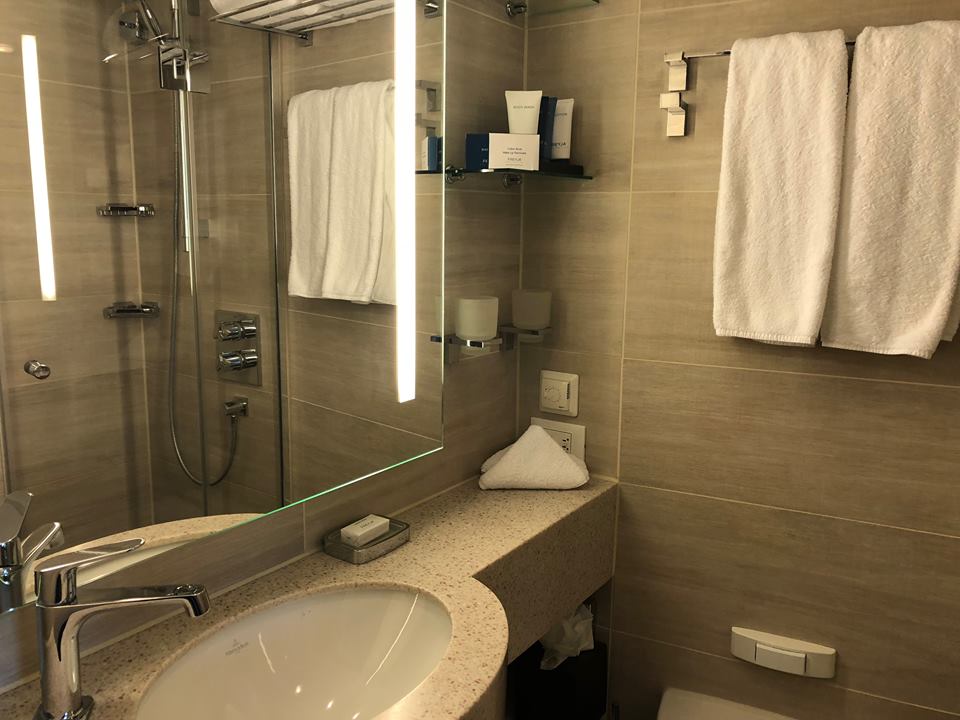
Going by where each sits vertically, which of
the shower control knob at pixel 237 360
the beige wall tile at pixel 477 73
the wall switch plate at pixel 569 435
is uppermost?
the beige wall tile at pixel 477 73

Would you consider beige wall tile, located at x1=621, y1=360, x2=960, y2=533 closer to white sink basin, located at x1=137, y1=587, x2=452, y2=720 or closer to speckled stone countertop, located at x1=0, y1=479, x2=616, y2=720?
speckled stone countertop, located at x1=0, y1=479, x2=616, y2=720

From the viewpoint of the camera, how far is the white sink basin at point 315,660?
110 cm

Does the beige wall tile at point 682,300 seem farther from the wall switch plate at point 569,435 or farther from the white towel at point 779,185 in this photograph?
the wall switch plate at point 569,435

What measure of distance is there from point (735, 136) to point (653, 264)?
12.3 inches

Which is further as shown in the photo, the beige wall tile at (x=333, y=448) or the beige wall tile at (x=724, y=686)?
the beige wall tile at (x=724, y=686)

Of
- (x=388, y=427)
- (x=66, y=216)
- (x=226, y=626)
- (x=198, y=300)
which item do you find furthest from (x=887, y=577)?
(x=66, y=216)

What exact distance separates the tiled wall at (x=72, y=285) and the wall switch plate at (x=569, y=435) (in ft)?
3.49

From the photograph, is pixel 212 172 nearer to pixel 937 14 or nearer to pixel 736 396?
pixel 736 396

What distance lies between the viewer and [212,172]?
3.52 ft

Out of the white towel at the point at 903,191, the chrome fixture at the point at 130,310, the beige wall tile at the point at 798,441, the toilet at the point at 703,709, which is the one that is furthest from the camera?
the toilet at the point at 703,709

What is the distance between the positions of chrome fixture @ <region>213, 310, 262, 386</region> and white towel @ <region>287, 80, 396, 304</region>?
0.33ft

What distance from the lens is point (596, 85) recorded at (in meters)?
1.73

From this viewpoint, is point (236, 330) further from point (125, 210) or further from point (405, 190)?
point (405, 190)

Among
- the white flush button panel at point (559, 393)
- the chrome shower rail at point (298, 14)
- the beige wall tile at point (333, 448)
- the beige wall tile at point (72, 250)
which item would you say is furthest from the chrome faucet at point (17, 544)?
the white flush button panel at point (559, 393)
